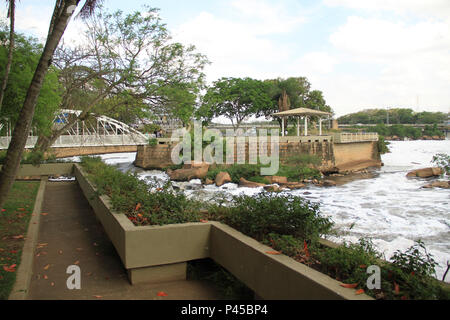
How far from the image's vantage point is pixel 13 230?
5.55 m

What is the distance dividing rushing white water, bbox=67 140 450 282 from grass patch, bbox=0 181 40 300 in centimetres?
320

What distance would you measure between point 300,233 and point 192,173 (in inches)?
797

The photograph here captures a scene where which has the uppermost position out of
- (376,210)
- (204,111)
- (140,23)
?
(140,23)

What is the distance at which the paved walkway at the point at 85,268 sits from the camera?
381cm

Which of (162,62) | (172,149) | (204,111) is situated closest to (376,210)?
(204,111)

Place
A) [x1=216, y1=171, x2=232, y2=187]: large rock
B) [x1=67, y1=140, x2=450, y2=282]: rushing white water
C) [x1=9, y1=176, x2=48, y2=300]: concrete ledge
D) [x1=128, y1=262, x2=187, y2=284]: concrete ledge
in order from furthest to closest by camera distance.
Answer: [x1=216, y1=171, x2=232, y2=187]: large rock → [x1=67, y1=140, x2=450, y2=282]: rushing white water → [x1=128, y1=262, x2=187, y2=284]: concrete ledge → [x1=9, y1=176, x2=48, y2=300]: concrete ledge

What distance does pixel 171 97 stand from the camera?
48.7 feet

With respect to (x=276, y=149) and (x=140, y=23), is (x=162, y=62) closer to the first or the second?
(x=140, y=23)

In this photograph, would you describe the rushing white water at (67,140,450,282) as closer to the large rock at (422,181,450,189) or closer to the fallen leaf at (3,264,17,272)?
the large rock at (422,181,450,189)

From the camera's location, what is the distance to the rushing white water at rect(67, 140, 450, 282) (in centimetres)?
1041

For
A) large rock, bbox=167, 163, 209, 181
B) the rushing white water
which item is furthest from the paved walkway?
large rock, bbox=167, 163, 209, 181

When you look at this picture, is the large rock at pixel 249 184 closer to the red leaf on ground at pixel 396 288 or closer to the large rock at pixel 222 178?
the large rock at pixel 222 178

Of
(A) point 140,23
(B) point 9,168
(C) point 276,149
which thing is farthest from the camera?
(C) point 276,149
